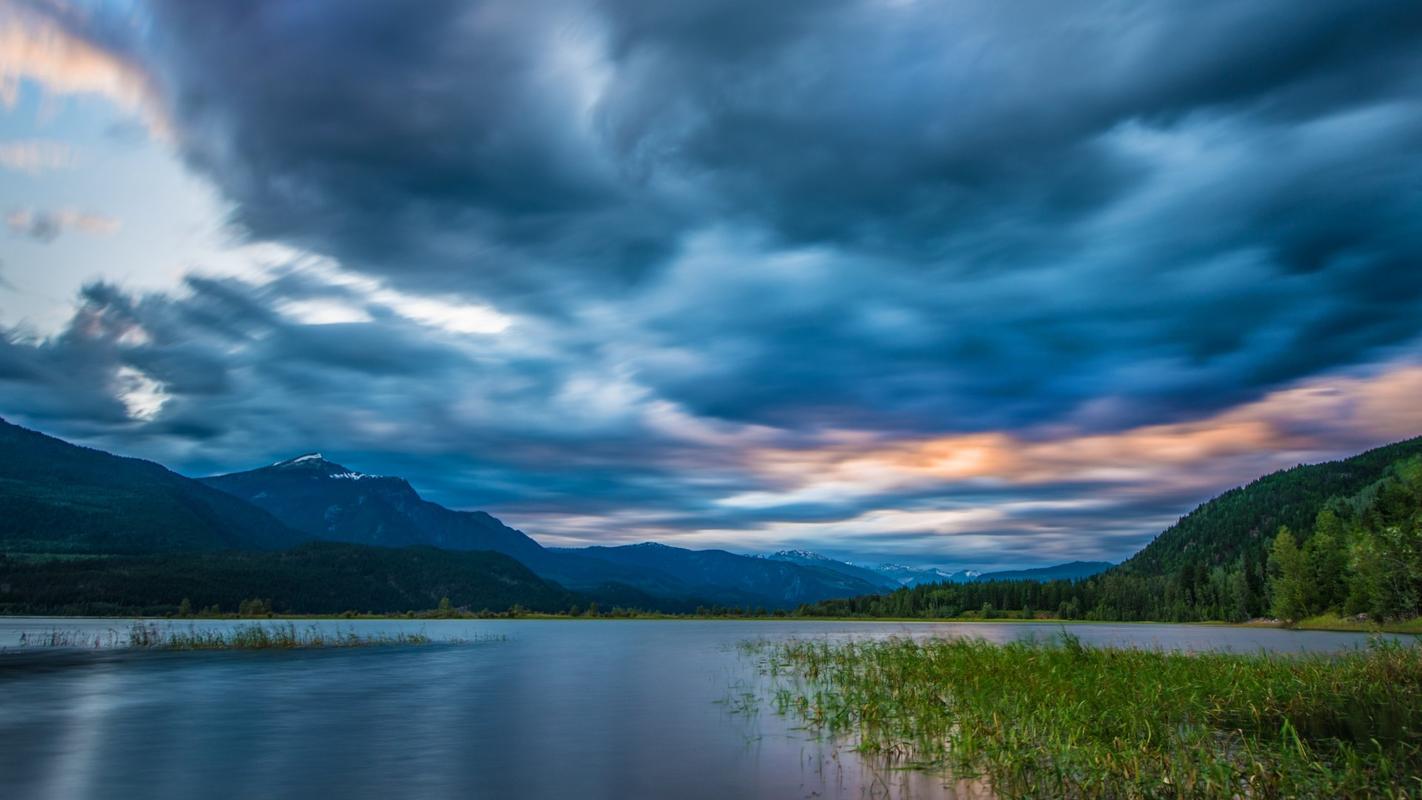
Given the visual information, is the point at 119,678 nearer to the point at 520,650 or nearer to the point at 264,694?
the point at 264,694

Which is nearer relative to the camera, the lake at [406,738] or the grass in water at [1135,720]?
the grass in water at [1135,720]

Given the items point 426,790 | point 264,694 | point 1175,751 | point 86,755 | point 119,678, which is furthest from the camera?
point 119,678

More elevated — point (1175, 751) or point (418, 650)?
point (1175, 751)

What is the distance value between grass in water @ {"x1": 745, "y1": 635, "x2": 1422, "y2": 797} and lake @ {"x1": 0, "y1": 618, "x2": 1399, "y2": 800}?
2173 mm

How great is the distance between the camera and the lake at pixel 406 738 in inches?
844

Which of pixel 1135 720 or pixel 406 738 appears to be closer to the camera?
pixel 1135 720

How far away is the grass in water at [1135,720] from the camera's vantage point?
1662cm

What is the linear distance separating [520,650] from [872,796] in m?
73.3

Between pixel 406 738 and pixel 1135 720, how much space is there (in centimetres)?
2499

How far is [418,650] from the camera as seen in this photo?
83.7m

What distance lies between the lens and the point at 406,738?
98.4 feet

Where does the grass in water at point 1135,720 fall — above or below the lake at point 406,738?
above

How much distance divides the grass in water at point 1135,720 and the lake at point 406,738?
85.6 inches

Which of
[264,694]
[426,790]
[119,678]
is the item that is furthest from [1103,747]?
[119,678]
